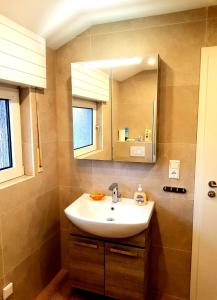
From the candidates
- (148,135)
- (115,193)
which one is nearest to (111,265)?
(115,193)

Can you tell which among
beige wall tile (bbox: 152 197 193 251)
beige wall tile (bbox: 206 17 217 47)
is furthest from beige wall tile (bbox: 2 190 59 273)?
beige wall tile (bbox: 206 17 217 47)

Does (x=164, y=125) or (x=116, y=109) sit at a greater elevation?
(x=116, y=109)

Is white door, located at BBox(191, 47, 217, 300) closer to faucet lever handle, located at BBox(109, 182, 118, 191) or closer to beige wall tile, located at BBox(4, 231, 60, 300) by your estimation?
faucet lever handle, located at BBox(109, 182, 118, 191)

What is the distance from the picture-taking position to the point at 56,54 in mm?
1994

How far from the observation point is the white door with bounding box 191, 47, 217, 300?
1614mm

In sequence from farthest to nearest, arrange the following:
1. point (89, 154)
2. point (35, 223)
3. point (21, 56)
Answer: point (89, 154)
point (35, 223)
point (21, 56)

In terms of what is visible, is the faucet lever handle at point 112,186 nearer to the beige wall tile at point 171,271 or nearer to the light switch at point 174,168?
the light switch at point 174,168

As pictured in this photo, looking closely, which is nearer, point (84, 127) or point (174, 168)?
point (174, 168)

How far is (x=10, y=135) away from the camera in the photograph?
1.71m

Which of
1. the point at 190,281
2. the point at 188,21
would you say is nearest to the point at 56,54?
the point at 188,21

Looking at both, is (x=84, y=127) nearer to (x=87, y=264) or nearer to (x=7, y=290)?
(x=87, y=264)

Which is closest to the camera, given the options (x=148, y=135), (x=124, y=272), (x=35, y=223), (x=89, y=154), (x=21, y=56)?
(x=21, y=56)

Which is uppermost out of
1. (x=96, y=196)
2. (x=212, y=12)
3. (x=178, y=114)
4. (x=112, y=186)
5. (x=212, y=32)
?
(x=212, y=12)

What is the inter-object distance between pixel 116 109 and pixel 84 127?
34 centimetres
